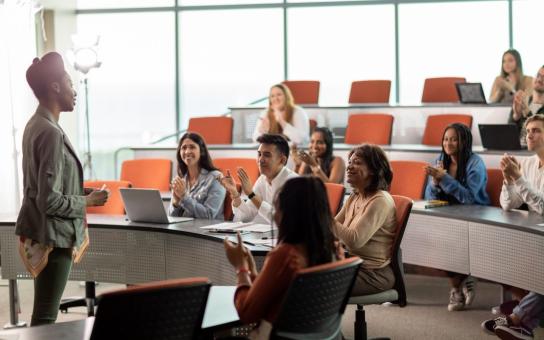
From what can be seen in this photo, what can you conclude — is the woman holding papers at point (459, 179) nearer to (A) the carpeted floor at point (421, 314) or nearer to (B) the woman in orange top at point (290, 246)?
(A) the carpeted floor at point (421, 314)

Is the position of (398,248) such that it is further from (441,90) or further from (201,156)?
(441,90)

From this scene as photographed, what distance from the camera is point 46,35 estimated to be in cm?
1094

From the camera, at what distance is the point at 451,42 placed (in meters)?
10.8

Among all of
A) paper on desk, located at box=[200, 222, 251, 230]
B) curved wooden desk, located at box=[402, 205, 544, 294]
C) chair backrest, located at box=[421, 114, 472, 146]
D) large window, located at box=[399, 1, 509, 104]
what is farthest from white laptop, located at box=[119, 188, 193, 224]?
large window, located at box=[399, 1, 509, 104]

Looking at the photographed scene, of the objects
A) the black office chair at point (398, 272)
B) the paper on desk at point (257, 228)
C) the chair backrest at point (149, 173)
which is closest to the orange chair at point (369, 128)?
the chair backrest at point (149, 173)

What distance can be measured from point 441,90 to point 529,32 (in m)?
1.95

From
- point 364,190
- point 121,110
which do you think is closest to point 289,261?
point 364,190

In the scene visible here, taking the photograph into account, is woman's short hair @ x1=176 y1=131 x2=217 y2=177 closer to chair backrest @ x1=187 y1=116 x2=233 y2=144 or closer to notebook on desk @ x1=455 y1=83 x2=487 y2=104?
chair backrest @ x1=187 y1=116 x2=233 y2=144

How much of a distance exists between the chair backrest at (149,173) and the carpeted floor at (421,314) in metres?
0.93

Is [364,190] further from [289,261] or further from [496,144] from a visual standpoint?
[496,144]

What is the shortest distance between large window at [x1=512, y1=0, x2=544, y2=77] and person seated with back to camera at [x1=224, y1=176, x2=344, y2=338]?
802cm

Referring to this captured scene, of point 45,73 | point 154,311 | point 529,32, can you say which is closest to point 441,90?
point 529,32

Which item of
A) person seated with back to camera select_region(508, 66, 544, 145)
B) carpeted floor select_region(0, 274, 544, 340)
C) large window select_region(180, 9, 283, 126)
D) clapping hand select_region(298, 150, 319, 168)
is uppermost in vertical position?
large window select_region(180, 9, 283, 126)

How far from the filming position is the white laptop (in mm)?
5180
